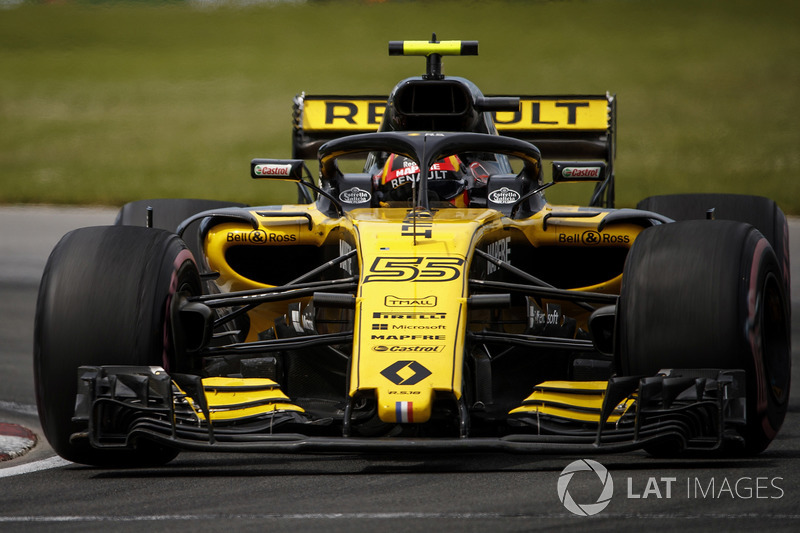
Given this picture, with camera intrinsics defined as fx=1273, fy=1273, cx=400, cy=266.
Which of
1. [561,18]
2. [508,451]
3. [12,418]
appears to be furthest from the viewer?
[561,18]

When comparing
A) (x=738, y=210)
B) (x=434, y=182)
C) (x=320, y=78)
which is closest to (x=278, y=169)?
(x=434, y=182)

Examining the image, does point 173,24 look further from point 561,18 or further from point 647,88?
point 647,88

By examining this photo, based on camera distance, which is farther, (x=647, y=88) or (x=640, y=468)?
(x=647, y=88)

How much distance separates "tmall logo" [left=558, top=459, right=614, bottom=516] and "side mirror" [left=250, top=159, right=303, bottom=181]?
7.83 ft

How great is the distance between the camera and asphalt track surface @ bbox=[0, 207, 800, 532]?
4.42 meters

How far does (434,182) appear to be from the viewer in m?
7.64

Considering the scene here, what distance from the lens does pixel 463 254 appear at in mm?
6090


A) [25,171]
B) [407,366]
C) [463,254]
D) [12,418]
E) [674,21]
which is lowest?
[12,418]

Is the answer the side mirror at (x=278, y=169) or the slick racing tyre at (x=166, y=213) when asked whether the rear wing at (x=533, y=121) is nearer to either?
the slick racing tyre at (x=166, y=213)

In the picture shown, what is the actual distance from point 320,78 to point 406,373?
106 feet

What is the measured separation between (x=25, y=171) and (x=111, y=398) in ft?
77.6

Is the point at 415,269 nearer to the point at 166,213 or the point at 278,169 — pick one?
the point at 278,169

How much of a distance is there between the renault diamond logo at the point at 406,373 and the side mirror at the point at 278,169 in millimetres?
1830

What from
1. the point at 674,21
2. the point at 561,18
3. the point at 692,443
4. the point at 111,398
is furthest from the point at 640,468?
the point at 561,18
